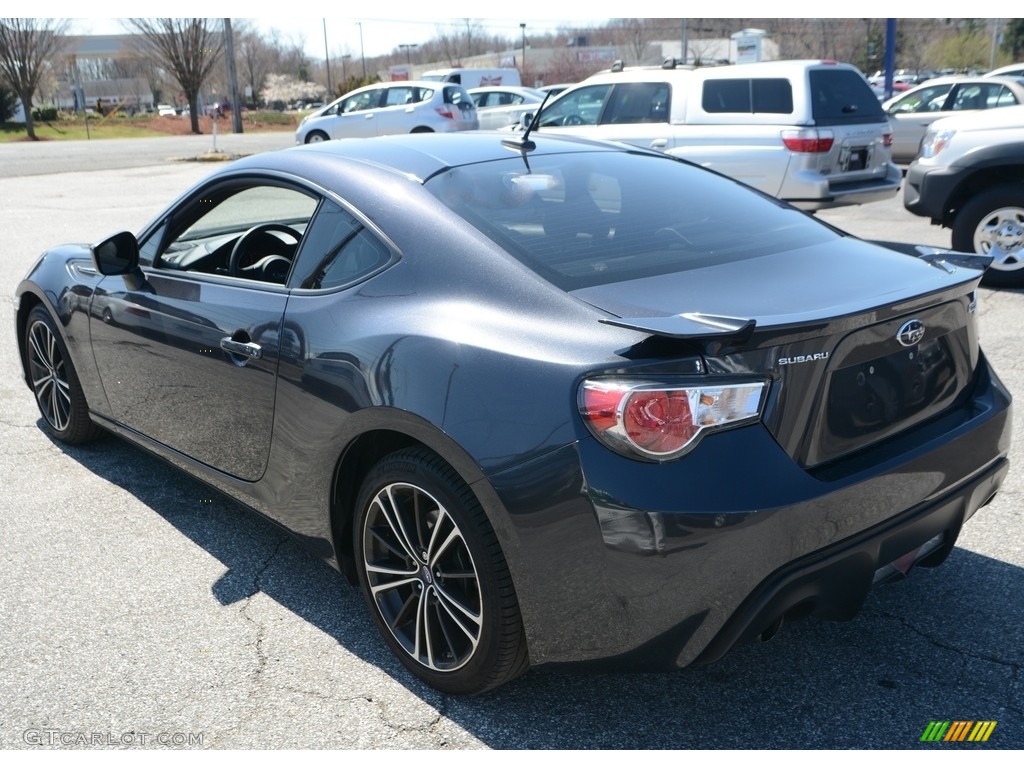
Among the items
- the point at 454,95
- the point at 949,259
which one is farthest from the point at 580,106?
the point at 454,95

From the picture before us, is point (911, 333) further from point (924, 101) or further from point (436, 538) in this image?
point (924, 101)

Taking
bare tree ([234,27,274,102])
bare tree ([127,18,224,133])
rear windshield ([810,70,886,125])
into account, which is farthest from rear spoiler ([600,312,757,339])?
bare tree ([234,27,274,102])

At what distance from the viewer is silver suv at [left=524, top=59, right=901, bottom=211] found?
9875mm

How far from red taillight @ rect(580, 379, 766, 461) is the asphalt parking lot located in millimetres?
647

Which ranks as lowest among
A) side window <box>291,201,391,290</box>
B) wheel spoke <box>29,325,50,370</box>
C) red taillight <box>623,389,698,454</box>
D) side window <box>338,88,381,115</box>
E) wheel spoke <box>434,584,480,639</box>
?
wheel spoke <box>434,584,480,639</box>

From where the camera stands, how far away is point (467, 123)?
73.4ft

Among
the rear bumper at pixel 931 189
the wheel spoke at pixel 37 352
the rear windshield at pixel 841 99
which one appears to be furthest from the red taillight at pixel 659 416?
the rear windshield at pixel 841 99

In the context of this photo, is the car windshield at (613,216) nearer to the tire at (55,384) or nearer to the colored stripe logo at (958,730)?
the colored stripe logo at (958,730)

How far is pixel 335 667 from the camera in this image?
2.98 meters

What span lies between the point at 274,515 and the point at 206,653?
1.59 feet

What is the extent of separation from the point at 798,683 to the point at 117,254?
2959 mm

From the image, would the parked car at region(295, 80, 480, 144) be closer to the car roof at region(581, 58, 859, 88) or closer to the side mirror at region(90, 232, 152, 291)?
the car roof at region(581, 58, 859, 88)

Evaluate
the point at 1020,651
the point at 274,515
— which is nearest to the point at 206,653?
the point at 274,515

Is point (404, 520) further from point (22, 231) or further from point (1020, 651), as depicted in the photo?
point (22, 231)
